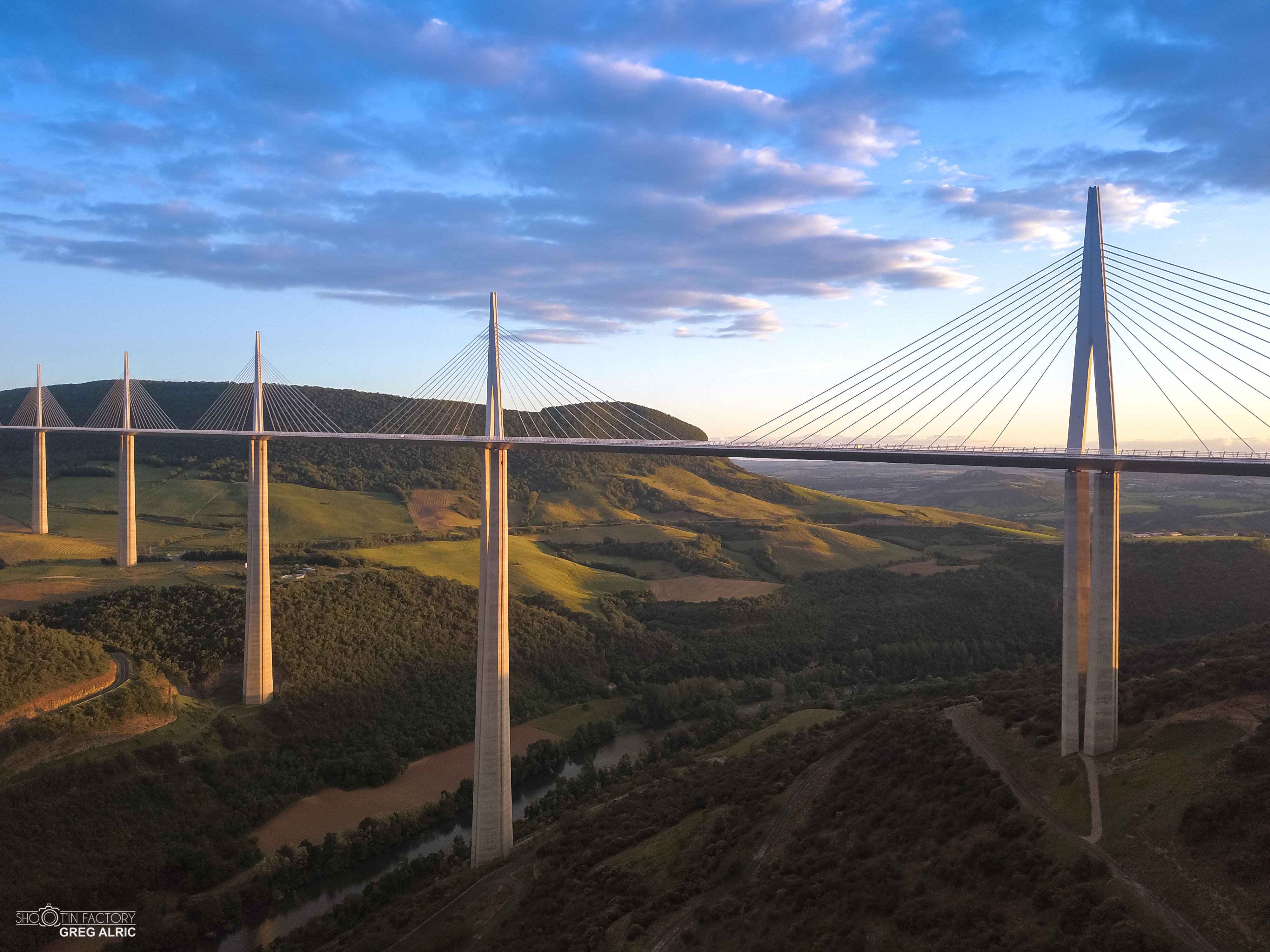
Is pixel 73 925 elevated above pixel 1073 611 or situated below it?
below

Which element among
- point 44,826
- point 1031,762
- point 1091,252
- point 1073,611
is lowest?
point 44,826

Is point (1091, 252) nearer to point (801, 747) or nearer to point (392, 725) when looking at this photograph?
point (801, 747)

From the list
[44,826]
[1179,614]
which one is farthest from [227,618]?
[1179,614]

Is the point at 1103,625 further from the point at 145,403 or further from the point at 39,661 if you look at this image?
the point at 145,403

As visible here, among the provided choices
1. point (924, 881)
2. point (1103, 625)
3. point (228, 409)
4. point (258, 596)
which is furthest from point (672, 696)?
point (924, 881)

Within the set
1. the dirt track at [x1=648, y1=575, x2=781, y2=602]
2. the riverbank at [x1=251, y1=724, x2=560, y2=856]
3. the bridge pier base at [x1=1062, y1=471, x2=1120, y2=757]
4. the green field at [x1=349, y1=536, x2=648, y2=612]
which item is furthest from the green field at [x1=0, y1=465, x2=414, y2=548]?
the bridge pier base at [x1=1062, y1=471, x2=1120, y2=757]

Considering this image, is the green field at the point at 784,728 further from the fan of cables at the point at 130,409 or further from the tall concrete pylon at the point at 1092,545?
the fan of cables at the point at 130,409
